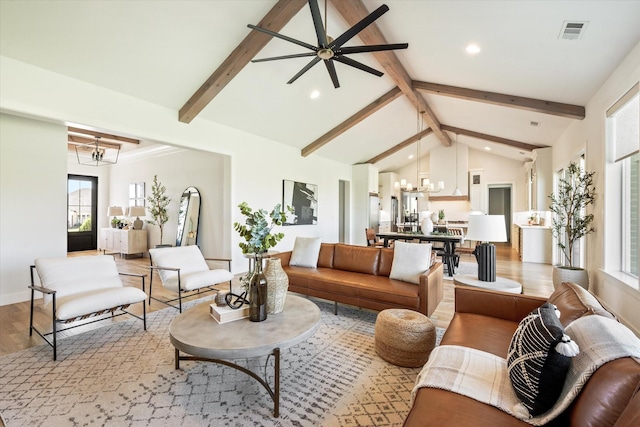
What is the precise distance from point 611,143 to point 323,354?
13.7 feet

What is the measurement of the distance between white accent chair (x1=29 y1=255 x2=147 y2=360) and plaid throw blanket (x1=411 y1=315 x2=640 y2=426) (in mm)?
2823

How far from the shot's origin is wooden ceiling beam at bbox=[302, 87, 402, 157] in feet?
20.1

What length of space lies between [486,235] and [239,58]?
12.1 ft

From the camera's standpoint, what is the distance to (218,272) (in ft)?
12.8

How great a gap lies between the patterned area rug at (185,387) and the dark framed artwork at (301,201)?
4484 millimetres

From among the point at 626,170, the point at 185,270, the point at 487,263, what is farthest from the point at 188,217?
the point at 626,170

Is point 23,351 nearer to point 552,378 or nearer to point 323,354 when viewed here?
point 323,354

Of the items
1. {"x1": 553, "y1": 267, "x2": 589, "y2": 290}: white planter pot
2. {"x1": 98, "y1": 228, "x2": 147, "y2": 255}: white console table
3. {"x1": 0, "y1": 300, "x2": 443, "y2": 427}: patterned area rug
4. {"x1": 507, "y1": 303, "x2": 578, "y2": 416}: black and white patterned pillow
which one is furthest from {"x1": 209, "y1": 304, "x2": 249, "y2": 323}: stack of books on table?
{"x1": 98, "y1": 228, "x2": 147, "y2": 255}: white console table

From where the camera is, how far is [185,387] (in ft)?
6.77

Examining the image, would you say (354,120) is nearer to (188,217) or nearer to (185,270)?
(188,217)

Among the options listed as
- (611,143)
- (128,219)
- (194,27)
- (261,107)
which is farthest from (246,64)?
(128,219)

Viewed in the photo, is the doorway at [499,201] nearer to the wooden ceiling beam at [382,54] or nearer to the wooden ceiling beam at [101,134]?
the wooden ceiling beam at [382,54]

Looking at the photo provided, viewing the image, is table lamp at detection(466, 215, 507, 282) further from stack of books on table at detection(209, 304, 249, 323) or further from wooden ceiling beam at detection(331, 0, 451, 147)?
wooden ceiling beam at detection(331, 0, 451, 147)

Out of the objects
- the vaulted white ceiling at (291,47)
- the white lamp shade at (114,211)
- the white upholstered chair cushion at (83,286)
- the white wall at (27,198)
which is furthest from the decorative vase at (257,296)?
the white lamp shade at (114,211)
